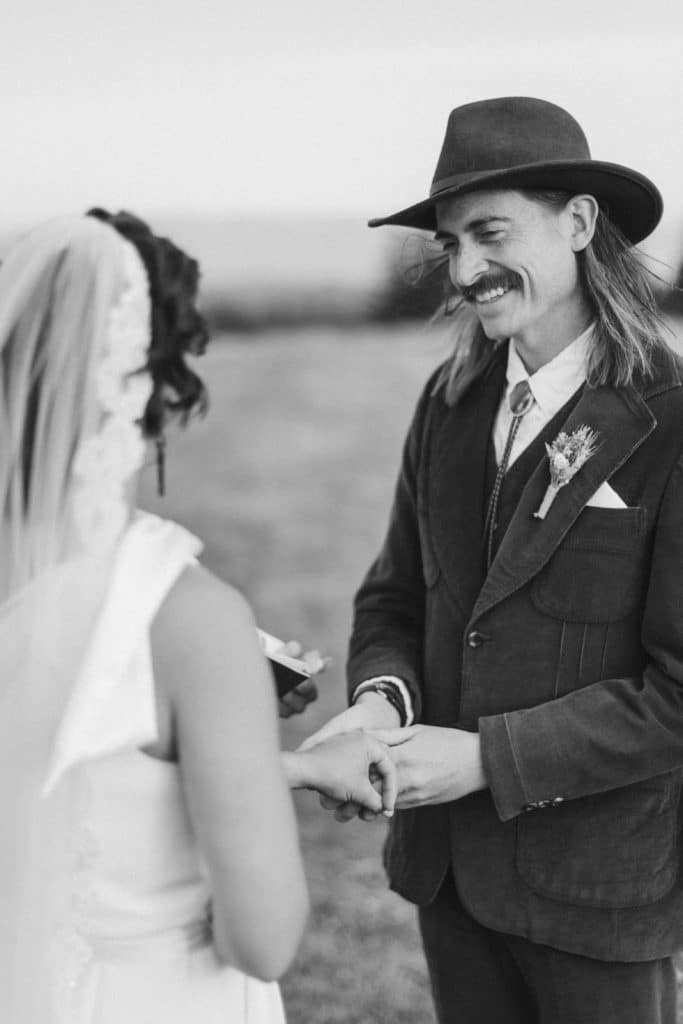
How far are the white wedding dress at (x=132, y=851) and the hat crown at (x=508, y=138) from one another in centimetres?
95

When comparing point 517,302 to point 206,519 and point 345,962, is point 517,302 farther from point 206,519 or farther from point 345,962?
point 206,519

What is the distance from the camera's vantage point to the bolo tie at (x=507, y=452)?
201cm

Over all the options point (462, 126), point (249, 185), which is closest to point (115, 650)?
point (462, 126)

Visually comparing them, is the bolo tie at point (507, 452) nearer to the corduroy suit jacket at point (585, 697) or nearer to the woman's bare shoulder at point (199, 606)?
the corduroy suit jacket at point (585, 697)

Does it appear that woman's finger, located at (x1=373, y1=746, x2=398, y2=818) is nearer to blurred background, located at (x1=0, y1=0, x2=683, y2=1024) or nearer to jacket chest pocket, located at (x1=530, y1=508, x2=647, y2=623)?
jacket chest pocket, located at (x1=530, y1=508, x2=647, y2=623)

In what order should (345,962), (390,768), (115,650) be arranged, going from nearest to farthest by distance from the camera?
(115,650)
(390,768)
(345,962)

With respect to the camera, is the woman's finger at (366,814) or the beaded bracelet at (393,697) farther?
the beaded bracelet at (393,697)

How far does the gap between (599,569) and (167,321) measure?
85 centimetres

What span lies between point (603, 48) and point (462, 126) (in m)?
2.22

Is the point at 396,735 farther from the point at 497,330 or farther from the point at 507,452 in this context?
the point at 497,330

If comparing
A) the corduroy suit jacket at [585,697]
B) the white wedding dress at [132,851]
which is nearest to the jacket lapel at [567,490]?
the corduroy suit jacket at [585,697]

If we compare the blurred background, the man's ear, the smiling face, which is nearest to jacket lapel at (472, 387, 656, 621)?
the smiling face

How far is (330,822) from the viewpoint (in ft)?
14.5

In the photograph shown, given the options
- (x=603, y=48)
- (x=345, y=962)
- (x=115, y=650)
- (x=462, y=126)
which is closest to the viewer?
(x=115, y=650)
